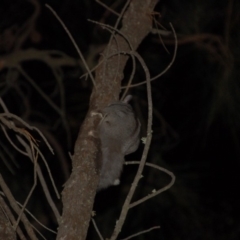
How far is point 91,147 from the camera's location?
1.90 m

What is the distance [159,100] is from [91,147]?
2.09m

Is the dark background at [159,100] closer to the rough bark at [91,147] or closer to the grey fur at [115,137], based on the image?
the rough bark at [91,147]

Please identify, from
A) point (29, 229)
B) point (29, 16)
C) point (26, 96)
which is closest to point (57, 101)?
point (26, 96)

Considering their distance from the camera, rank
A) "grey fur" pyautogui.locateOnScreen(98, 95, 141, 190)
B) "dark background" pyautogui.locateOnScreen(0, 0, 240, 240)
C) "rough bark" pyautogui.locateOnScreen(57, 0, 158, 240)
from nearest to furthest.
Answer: "rough bark" pyautogui.locateOnScreen(57, 0, 158, 240) < "grey fur" pyautogui.locateOnScreen(98, 95, 141, 190) < "dark background" pyautogui.locateOnScreen(0, 0, 240, 240)

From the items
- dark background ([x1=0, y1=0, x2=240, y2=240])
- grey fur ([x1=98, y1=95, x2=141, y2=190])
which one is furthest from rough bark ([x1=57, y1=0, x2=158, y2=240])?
dark background ([x1=0, y1=0, x2=240, y2=240])

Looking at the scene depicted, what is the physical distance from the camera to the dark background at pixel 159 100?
3.41 metres

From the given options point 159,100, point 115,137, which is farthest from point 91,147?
point 159,100

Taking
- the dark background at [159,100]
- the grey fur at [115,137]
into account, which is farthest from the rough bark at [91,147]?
the dark background at [159,100]

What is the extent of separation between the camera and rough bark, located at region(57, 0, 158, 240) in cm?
171

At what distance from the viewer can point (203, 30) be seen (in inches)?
136

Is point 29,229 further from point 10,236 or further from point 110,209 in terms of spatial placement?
point 110,209

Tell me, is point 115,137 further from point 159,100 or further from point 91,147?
point 159,100

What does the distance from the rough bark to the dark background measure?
1.04m

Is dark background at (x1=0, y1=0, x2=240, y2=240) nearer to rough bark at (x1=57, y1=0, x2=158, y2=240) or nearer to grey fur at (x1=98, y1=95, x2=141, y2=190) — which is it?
rough bark at (x1=57, y1=0, x2=158, y2=240)
